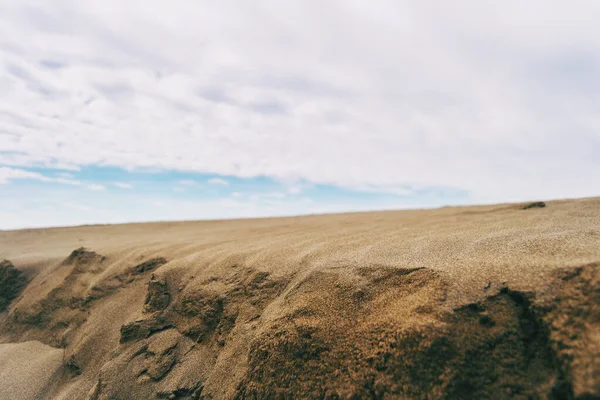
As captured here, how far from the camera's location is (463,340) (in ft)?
4.43

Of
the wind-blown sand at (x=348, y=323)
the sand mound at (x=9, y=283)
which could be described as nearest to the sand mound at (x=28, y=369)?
the wind-blown sand at (x=348, y=323)

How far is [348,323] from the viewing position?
65.0 inches

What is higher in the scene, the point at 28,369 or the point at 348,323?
the point at 348,323

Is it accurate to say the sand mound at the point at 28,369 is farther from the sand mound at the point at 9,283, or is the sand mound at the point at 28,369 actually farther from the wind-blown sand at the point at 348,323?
the sand mound at the point at 9,283

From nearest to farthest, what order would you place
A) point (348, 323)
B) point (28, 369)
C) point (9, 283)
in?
point (348, 323), point (28, 369), point (9, 283)

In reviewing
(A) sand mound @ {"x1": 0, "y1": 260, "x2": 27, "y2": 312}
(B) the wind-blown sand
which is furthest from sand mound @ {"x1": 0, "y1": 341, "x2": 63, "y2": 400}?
(A) sand mound @ {"x1": 0, "y1": 260, "x2": 27, "y2": 312}

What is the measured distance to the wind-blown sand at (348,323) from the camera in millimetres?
1289

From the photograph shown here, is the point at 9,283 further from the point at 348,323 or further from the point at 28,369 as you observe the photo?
the point at 348,323

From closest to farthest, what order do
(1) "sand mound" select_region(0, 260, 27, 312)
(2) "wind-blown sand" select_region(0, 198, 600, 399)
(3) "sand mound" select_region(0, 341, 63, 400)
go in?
(2) "wind-blown sand" select_region(0, 198, 600, 399), (3) "sand mound" select_region(0, 341, 63, 400), (1) "sand mound" select_region(0, 260, 27, 312)

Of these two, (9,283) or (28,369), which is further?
(9,283)

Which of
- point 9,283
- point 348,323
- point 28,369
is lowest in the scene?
point 28,369

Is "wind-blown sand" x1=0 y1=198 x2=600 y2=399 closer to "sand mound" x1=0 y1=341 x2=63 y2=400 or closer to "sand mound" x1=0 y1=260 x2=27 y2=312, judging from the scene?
"sand mound" x1=0 y1=341 x2=63 y2=400

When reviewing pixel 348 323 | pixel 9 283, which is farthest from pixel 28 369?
pixel 348 323

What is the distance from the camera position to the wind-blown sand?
129 centimetres
